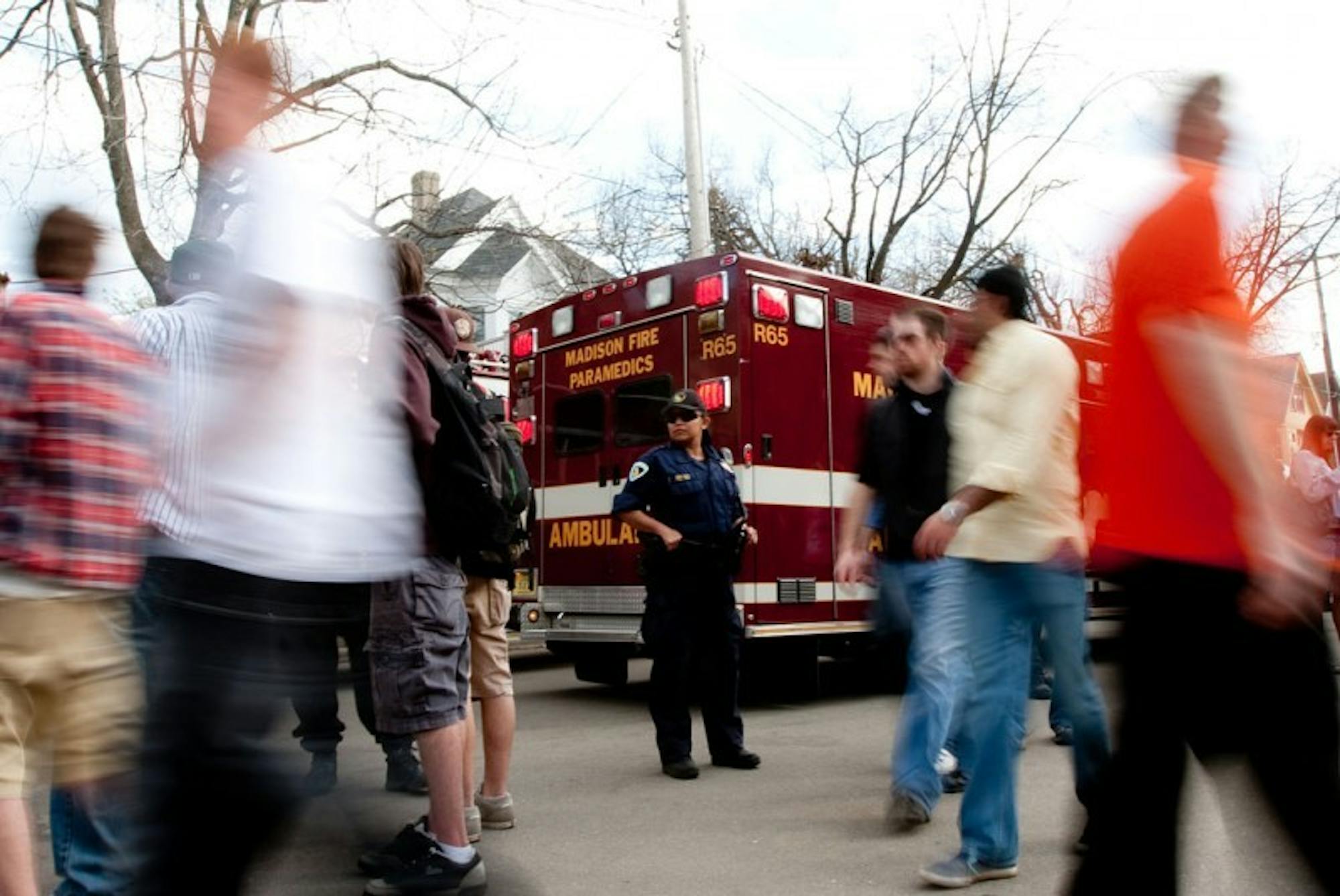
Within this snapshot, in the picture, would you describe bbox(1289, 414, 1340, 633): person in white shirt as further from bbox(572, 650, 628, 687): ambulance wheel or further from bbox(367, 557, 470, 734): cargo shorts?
bbox(367, 557, 470, 734): cargo shorts

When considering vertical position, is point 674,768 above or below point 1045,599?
below

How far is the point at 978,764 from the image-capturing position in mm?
3541

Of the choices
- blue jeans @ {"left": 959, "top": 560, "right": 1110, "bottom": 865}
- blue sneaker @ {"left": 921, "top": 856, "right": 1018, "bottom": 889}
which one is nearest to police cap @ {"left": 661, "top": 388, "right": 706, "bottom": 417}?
blue jeans @ {"left": 959, "top": 560, "right": 1110, "bottom": 865}

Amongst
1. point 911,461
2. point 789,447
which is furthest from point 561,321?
point 911,461

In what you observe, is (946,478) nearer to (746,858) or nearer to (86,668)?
(746,858)

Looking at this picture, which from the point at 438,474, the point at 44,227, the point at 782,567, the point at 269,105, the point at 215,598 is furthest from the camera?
the point at 782,567

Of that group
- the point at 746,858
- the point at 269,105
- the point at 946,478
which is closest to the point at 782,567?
the point at 946,478

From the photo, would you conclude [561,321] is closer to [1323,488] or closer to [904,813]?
[904,813]

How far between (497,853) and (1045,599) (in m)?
2.20

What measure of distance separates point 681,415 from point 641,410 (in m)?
2.37

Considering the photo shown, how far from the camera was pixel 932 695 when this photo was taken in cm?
441

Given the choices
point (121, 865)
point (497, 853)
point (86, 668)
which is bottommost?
point (497, 853)

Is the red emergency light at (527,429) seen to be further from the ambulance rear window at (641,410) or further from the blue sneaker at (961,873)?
the blue sneaker at (961,873)

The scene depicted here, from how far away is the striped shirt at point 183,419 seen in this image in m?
2.14
